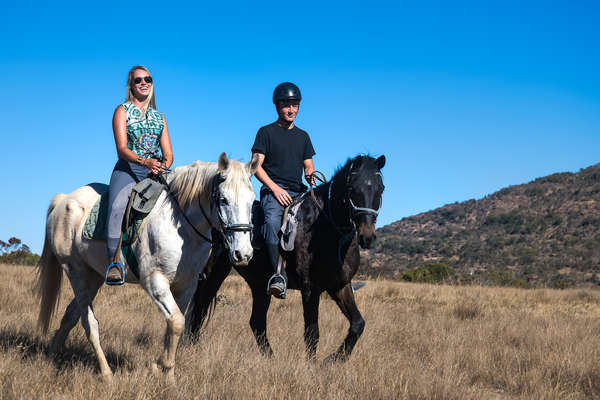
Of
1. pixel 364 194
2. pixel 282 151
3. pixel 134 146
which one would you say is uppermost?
pixel 282 151

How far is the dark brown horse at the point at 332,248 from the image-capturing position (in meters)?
5.64

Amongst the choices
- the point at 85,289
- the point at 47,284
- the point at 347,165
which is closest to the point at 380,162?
the point at 347,165

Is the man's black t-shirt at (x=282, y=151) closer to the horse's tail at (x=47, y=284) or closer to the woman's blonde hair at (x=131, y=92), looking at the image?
the woman's blonde hair at (x=131, y=92)

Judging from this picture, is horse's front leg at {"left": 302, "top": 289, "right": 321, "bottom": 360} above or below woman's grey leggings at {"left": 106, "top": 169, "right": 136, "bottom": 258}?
below

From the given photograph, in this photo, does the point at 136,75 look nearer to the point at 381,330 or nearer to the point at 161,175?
the point at 161,175

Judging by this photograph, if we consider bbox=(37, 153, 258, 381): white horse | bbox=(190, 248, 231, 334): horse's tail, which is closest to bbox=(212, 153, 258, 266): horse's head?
bbox=(37, 153, 258, 381): white horse

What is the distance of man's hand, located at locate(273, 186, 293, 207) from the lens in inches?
242

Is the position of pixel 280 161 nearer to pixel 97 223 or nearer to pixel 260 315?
pixel 260 315

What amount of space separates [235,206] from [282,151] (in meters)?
2.05

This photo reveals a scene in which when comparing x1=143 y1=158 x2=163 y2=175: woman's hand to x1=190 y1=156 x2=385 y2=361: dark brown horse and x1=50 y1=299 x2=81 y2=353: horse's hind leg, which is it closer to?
x1=190 y1=156 x2=385 y2=361: dark brown horse

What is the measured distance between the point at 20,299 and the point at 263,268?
19.5 feet

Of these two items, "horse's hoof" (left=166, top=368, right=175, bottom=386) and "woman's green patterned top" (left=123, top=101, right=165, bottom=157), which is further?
"woman's green patterned top" (left=123, top=101, right=165, bottom=157)

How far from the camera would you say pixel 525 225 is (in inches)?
2260

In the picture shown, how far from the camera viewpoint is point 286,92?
21.2 feet
